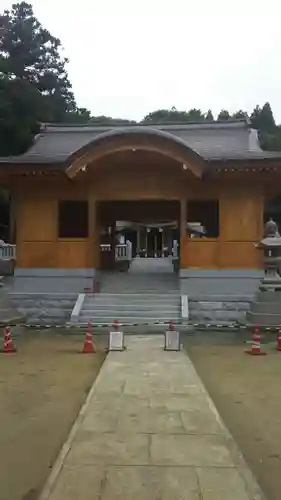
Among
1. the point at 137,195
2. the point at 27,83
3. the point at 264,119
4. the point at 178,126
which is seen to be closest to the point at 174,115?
the point at 264,119

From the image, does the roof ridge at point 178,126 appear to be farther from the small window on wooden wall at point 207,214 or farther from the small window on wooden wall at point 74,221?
the small window on wooden wall at point 74,221

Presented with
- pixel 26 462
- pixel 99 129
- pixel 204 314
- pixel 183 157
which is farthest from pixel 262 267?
pixel 26 462

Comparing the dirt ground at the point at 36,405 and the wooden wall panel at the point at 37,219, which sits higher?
the wooden wall panel at the point at 37,219

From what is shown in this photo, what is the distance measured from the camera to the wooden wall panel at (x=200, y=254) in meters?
16.7

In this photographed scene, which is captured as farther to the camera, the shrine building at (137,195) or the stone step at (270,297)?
the shrine building at (137,195)

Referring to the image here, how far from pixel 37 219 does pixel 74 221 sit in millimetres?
2901

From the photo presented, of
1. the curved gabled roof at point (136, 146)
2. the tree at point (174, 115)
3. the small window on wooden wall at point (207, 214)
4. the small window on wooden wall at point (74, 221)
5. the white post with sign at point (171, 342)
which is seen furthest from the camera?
the tree at point (174, 115)

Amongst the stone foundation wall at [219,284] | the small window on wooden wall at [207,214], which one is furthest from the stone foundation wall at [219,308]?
the small window on wooden wall at [207,214]

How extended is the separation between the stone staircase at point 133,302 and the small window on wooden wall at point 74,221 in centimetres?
237

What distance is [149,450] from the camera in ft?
15.6

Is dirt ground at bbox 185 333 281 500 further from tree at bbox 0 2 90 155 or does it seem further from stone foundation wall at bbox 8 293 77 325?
tree at bbox 0 2 90 155

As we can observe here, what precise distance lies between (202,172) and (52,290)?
578 cm

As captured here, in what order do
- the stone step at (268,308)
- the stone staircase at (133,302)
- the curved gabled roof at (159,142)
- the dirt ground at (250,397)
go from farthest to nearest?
the curved gabled roof at (159,142) < the stone staircase at (133,302) < the stone step at (268,308) < the dirt ground at (250,397)

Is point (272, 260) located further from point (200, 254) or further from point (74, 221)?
point (74, 221)
